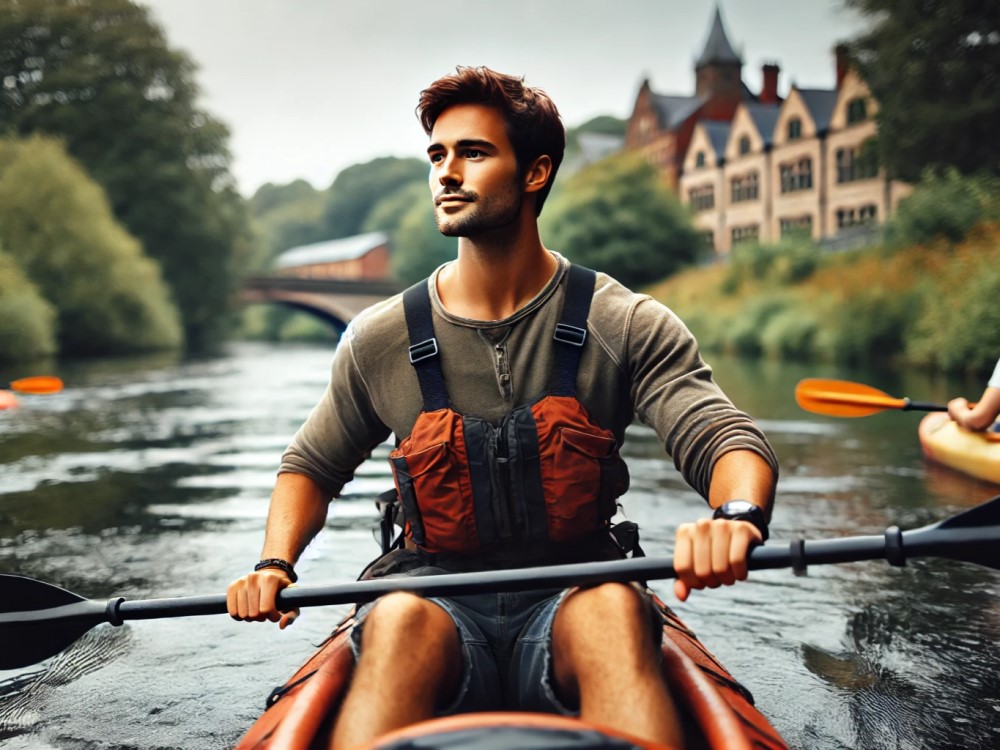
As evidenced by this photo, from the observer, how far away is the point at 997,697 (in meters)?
2.87

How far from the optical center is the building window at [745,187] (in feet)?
108

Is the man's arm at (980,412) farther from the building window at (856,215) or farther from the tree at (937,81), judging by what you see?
the building window at (856,215)

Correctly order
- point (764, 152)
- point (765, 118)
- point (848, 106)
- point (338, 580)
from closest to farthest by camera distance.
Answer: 1. point (338, 580)
2. point (848, 106)
3. point (764, 152)
4. point (765, 118)

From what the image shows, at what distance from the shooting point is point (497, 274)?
2.09 meters

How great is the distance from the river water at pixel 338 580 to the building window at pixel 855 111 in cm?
2017

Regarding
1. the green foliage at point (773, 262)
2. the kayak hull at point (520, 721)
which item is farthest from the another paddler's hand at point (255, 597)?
the green foliage at point (773, 262)

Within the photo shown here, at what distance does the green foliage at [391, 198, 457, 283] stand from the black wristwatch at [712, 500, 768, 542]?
139 feet

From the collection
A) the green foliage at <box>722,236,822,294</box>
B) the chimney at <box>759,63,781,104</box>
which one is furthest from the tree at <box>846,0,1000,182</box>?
the chimney at <box>759,63,781,104</box>

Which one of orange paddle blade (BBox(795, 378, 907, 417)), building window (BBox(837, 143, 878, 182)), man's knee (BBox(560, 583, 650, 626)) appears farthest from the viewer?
building window (BBox(837, 143, 878, 182))

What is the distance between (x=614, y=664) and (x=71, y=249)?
24.6 m

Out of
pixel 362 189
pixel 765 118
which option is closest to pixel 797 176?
pixel 765 118

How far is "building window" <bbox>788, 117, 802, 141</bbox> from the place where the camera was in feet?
104

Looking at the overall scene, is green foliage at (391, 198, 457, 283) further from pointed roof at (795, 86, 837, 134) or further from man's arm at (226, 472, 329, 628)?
man's arm at (226, 472, 329, 628)

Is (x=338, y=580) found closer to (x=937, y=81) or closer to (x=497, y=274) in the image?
(x=497, y=274)
